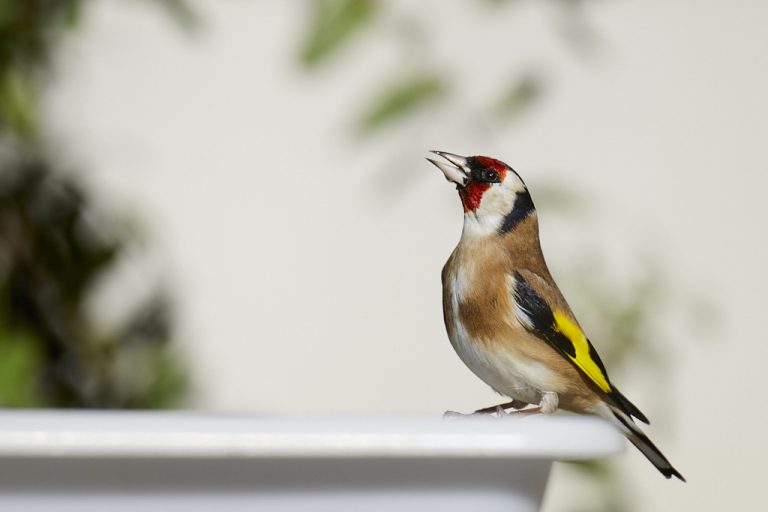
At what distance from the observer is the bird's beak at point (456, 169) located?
709 mm

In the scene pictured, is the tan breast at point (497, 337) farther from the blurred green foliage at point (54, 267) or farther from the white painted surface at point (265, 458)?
the blurred green foliage at point (54, 267)

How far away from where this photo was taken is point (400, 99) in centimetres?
117

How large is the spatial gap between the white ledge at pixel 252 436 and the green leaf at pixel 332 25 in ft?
1.90

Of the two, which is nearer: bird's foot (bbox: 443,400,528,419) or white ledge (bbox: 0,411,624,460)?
white ledge (bbox: 0,411,624,460)

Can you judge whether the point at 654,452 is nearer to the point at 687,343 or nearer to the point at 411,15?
the point at 411,15

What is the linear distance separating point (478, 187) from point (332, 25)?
1.26 feet

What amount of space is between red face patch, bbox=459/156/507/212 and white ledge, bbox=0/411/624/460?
0.23 meters

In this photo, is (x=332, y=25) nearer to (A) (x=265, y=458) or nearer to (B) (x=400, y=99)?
(B) (x=400, y=99)

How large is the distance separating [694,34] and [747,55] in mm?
108

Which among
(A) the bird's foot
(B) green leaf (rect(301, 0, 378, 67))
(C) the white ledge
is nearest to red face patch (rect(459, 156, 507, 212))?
(A) the bird's foot

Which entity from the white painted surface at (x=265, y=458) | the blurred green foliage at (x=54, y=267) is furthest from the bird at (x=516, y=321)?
the blurred green foliage at (x=54, y=267)

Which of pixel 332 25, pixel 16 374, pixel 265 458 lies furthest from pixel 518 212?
pixel 16 374

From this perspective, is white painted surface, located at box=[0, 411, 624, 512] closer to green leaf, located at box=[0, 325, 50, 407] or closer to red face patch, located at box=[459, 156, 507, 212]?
red face patch, located at box=[459, 156, 507, 212]

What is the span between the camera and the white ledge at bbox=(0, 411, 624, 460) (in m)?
0.50
